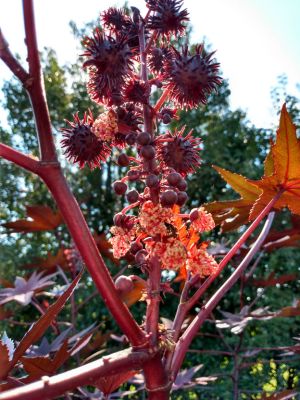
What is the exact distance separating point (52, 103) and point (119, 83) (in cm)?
515

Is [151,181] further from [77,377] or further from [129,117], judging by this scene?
[77,377]

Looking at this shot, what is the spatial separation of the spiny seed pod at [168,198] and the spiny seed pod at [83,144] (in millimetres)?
140

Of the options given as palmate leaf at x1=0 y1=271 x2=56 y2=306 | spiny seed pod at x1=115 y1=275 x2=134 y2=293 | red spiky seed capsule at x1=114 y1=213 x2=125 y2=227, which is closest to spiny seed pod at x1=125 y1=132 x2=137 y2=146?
red spiky seed capsule at x1=114 y1=213 x2=125 y2=227

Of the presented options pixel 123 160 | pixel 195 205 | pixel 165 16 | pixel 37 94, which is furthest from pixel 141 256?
pixel 195 205

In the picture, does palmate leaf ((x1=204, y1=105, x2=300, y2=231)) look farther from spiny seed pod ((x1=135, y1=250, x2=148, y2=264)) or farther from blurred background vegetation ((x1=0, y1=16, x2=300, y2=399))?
blurred background vegetation ((x1=0, y1=16, x2=300, y2=399))

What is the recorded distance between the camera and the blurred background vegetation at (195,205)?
349 centimetres

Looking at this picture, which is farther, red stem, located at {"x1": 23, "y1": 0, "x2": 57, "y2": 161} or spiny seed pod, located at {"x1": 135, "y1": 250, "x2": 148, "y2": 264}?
spiny seed pod, located at {"x1": 135, "y1": 250, "x2": 148, "y2": 264}

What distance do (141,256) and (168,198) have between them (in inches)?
3.5

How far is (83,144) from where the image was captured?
0.67 m

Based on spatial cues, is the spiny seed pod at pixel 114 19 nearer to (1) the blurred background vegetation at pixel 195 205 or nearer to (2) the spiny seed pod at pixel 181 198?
(2) the spiny seed pod at pixel 181 198

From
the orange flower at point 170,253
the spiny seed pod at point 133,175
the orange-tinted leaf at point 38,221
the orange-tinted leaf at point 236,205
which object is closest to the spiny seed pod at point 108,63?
the spiny seed pod at point 133,175

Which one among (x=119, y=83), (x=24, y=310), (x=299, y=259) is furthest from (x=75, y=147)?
(x=24, y=310)

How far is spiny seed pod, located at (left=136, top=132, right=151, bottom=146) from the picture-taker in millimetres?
617

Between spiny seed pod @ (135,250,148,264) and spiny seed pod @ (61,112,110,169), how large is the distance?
0.15 m
